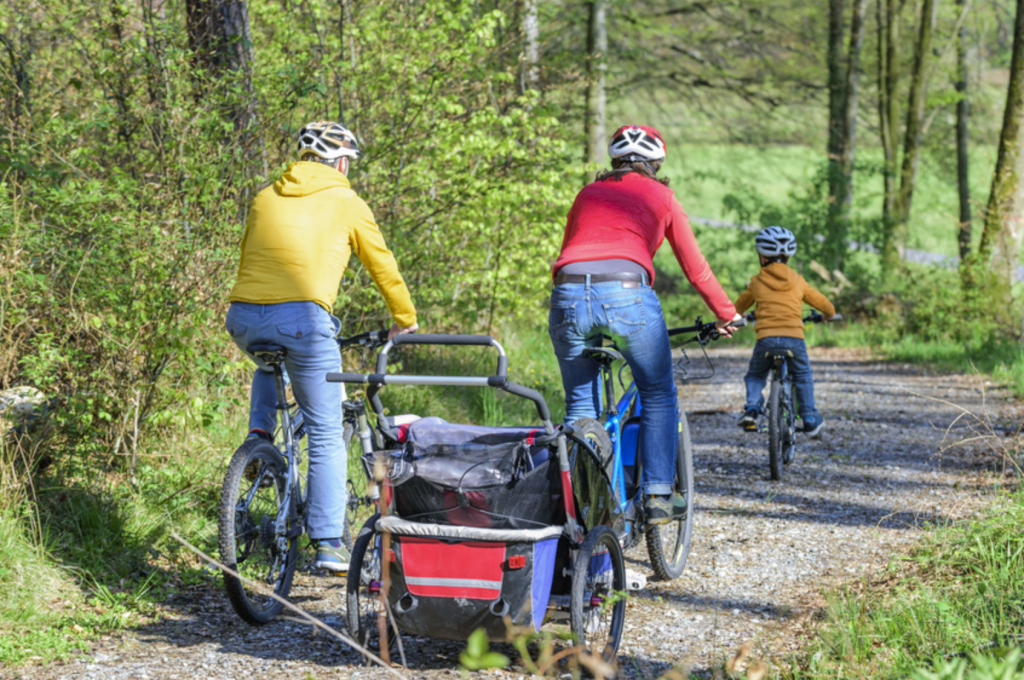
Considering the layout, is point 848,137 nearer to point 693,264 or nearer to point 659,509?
point 693,264

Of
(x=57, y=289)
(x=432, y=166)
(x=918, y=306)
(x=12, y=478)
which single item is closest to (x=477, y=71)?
(x=432, y=166)

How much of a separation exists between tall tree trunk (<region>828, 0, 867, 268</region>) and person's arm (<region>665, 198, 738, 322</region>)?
534 inches

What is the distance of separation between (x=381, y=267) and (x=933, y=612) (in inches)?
106

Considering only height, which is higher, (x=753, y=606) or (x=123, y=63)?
(x=123, y=63)

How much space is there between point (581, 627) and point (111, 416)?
3218 mm

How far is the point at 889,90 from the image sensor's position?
2019 cm

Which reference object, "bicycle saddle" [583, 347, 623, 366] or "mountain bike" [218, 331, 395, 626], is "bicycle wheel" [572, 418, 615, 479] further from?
"mountain bike" [218, 331, 395, 626]

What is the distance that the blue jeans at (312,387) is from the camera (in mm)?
4180

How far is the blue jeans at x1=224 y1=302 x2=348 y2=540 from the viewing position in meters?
4.18

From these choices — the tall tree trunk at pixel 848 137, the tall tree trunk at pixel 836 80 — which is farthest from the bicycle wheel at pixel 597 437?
the tall tree trunk at pixel 836 80

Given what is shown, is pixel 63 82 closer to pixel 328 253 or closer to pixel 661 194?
pixel 328 253

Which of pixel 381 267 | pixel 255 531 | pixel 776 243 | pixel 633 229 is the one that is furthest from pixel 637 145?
pixel 776 243

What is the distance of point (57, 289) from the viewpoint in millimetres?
5305

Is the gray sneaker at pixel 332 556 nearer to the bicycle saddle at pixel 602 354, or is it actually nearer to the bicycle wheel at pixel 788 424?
the bicycle saddle at pixel 602 354
